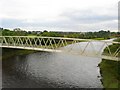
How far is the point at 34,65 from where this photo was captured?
5809cm

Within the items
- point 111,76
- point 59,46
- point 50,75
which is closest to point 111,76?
point 111,76

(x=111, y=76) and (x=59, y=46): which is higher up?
(x=59, y=46)

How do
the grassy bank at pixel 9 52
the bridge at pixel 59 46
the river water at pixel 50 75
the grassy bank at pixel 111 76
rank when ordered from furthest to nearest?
the grassy bank at pixel 9 52 < the river water at pixel 50 75 < the bridge at pixel 59 46 < the grassy bank at pixel 111 76

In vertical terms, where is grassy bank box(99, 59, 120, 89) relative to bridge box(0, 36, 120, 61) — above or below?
below

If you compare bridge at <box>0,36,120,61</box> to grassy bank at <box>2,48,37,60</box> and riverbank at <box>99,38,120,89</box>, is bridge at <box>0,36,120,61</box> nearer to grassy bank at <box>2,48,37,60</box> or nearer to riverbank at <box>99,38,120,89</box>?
riverbank at <box>99,38,120,89</box>

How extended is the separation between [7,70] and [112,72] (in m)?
22.9

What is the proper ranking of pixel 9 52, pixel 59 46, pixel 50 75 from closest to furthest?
pixel 50 75 → pixel 59 46 → pixel 9 52

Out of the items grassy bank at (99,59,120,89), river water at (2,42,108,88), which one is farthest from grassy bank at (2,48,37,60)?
grassy bank at (99,59,120,89)

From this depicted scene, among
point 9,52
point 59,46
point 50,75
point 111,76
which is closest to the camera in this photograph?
point 111,76

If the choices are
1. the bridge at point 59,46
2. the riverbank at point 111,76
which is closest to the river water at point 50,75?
the riverbank at point 111,76

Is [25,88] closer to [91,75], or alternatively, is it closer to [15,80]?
[15,80]

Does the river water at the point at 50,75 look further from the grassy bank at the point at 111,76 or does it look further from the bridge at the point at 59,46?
the bridge at the point at 59,46

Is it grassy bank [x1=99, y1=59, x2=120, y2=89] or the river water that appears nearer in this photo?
grassy bank [x1=99, y1=59, x2=120, y2=89]

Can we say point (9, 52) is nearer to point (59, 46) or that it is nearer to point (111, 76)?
point (59, 46)
